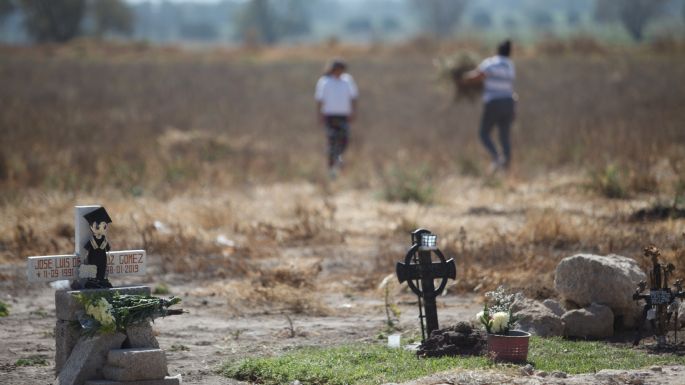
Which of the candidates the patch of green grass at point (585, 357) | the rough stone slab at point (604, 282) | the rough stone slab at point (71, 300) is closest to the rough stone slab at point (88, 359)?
the rough stone slab at point (71, 300)

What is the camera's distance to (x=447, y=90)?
A: 20.1 metres

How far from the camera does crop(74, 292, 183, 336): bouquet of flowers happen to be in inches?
259

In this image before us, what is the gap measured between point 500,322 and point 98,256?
268 cm

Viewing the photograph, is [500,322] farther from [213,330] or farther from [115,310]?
[213,330]

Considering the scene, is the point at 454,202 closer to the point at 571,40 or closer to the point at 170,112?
the point at 170,112

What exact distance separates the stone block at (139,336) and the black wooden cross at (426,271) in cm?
193

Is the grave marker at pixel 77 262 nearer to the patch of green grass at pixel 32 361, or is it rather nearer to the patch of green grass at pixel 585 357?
the patch of green grass at pixel 32 361

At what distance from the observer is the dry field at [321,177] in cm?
1102

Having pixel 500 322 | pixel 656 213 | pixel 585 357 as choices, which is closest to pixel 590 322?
pixel 585 357

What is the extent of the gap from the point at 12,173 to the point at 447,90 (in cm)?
804

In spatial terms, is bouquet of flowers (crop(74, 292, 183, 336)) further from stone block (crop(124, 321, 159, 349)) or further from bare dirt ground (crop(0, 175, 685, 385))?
bare dirt ground (crop(0, 175, 685, 385))

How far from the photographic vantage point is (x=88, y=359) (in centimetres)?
664

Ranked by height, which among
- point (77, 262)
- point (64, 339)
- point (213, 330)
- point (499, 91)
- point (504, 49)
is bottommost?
point (213, 330)

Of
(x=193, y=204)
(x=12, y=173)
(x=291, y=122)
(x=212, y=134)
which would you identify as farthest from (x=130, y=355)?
(x=291, y=122)
